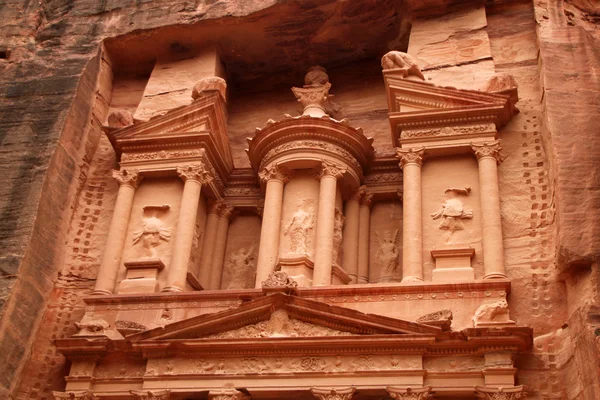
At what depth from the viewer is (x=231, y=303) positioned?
1148cm

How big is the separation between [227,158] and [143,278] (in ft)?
9.75

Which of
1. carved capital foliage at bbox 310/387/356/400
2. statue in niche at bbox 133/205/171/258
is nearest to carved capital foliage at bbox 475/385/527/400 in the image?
carved capital foliage at bbox 310/387/356/400

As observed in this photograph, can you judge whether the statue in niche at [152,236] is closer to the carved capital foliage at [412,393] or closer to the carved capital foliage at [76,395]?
the carved capital foliage at [76,395]

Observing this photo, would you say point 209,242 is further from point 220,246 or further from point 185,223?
point 185,223

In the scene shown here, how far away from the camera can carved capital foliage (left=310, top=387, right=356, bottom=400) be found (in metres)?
9.89

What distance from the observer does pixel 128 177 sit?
13.3m

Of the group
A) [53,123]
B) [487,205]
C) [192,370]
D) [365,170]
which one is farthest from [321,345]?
[53,123]

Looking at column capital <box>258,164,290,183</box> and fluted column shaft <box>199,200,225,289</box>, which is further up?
column capital <box>258,164,290,183</box>

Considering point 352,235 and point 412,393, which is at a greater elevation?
point 352,235

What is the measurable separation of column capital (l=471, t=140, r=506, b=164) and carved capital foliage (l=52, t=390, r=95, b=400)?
20.9 ft

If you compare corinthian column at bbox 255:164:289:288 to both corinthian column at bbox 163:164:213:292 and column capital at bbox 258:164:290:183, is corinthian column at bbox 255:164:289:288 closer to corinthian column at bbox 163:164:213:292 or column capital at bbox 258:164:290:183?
column capital at bbox 258:164:290:183

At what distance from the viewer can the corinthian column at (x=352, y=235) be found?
41.8 ft

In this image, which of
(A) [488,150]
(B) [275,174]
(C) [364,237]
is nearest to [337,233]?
(C) [364,237]

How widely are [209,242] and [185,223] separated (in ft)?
3.50
